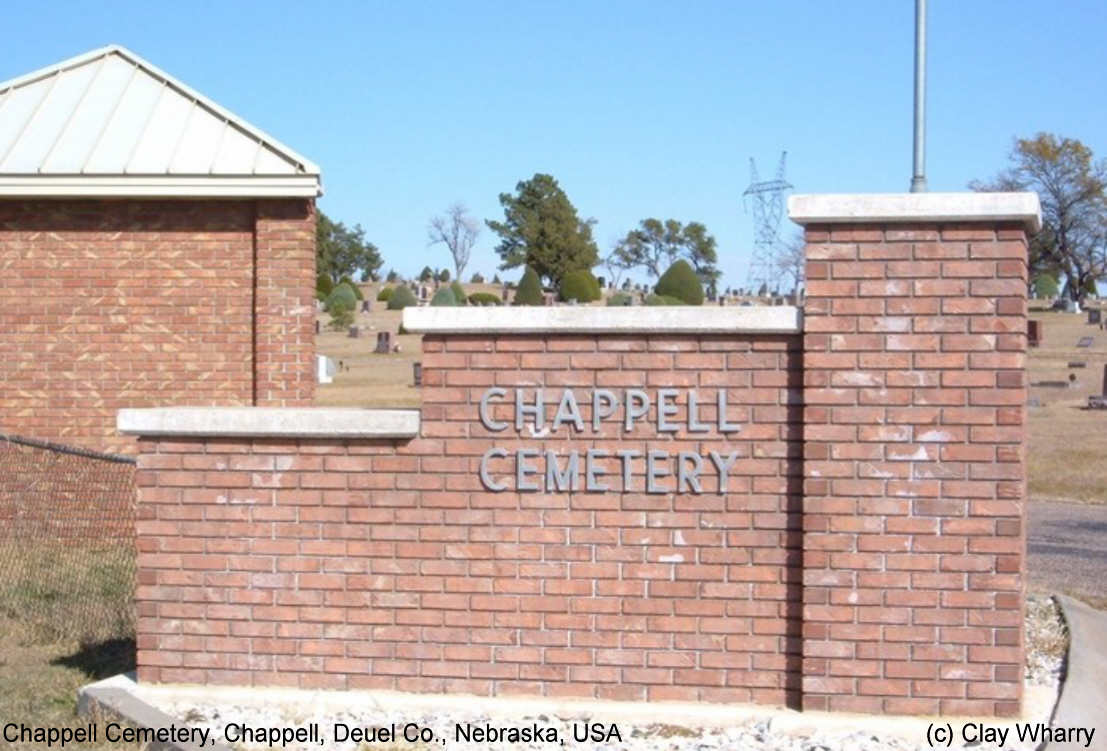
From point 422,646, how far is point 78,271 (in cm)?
667

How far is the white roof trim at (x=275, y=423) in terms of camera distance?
7516 mm

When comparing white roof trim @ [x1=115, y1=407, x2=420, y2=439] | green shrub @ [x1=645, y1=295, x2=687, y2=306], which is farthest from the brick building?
green shrub @ [x1=645, y1=295, x2=687, y2=306]

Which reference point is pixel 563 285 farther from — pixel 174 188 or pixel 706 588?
pixel 706 588

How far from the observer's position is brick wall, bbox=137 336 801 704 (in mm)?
7266

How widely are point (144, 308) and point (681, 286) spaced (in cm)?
4051

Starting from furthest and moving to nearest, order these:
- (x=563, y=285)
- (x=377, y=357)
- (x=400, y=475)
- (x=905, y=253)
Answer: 1. (x=563, y=285)
2. (x=377, y=357)
3. (x=400, y=475)
4. (x=905, y=253)

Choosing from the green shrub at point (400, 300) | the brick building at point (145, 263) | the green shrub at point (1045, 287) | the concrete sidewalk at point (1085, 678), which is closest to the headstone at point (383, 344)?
the green shrub at point (400, 300)

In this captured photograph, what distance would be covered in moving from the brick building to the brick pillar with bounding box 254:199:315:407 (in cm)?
1

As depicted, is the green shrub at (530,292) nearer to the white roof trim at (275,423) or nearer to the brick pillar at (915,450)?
the white roof trim at (275,423)

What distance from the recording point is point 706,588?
23.9 feet

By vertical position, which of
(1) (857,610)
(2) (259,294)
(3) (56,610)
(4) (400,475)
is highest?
(2) (259,294)

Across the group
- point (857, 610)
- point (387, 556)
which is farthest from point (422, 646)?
point (857, 610)

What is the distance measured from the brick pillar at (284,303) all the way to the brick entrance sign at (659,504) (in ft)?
15.7

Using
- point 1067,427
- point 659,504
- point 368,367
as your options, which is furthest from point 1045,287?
point 659,504
